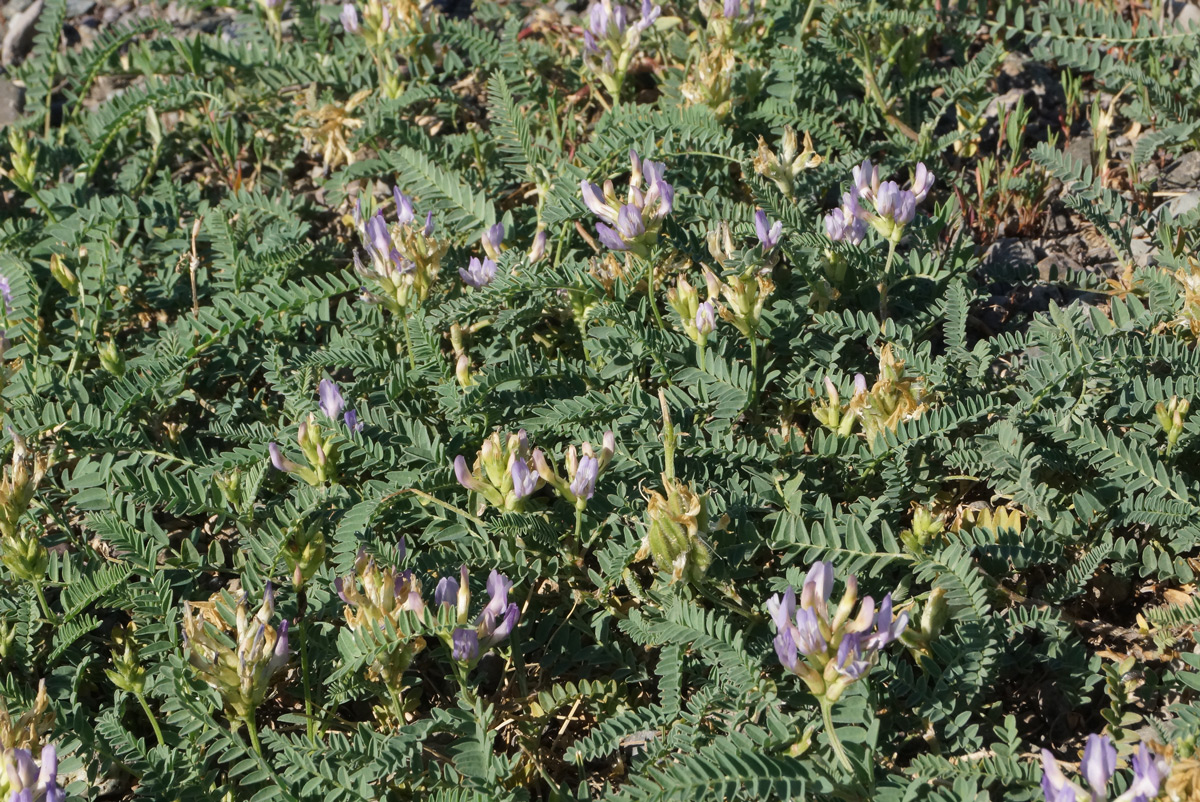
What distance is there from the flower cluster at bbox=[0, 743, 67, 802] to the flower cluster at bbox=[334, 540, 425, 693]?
2.10ft

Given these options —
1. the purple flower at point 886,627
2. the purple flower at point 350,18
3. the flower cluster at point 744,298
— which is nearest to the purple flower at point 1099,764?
the purple flower at point 886,627

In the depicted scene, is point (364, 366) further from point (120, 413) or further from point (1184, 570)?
point (1184, 570)

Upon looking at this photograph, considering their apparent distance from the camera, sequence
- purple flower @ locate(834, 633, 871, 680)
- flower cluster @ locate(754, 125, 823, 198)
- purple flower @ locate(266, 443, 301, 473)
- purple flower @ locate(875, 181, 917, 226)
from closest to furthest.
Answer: purple flower @ locate(834, 633, 871, 680)
purple flower @ locate(266, 443, 301, 473)
purple flower @ locate(875, 181, 917, 226)
flower cluster @ locate(754, 125, 823, 198)

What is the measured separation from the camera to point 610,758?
8.93 feet

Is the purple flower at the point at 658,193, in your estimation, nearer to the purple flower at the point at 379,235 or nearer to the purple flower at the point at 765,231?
the purple flower at the point at 765,231

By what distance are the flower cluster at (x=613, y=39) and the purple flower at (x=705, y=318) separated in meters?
1.24

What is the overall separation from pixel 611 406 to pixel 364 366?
0.76m

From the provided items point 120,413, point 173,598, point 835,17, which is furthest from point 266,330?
point 835,17

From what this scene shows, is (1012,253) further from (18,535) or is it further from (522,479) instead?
(18,535)

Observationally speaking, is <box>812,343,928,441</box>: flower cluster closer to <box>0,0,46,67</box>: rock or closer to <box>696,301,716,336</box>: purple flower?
<box>696,301,716,336</box>: purple flower

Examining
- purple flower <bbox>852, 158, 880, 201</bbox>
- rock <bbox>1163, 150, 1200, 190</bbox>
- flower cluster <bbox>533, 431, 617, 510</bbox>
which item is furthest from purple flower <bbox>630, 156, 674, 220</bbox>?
rock <bbox>1163, 150, 1200, 190</bbox>

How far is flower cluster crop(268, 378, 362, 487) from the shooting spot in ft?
9.62

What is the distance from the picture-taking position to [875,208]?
319 centimetres

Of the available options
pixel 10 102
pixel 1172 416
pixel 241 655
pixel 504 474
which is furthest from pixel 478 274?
pixel 10 102
